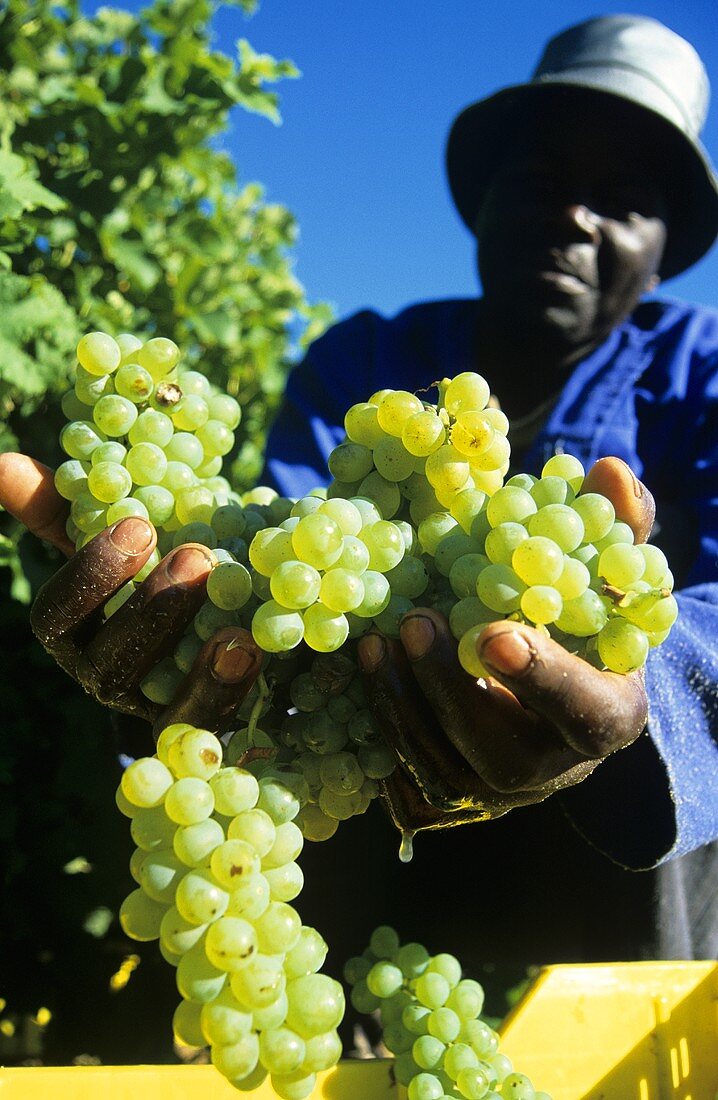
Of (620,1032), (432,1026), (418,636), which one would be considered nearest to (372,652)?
(418,636)

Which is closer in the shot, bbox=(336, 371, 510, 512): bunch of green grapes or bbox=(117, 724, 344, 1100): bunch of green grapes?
bbox=(117, 724, 344, 1100): bunch of green grapes

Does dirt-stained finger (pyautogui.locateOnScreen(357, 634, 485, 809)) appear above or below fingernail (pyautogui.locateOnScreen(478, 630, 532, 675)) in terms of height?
below

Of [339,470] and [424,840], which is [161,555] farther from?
[424,840]

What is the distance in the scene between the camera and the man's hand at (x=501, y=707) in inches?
35.2

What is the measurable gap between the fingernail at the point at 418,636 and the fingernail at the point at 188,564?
0.83ft

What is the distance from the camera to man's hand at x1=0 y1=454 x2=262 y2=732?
99 centimetres

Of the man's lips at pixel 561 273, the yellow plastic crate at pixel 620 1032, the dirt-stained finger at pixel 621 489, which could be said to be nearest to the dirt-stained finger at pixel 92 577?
the dirt-stained finger at pixel 621 489

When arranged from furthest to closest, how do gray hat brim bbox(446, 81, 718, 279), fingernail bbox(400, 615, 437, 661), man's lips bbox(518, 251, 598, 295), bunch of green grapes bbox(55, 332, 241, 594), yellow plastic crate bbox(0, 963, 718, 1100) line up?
gray hat brim bbox(446, 81, 718, 279) < man's lips bbox(518, 251, 598, 295) < yellow plastic crate bbox(0, 963, 718, 1100) < bunch of green grapes bbox(55, 332, 241, 594) < fingernail bbox(400, 615, 437, 661)

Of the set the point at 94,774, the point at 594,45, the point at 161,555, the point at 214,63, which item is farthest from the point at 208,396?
the point at 594,45

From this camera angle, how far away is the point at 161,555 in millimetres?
1184

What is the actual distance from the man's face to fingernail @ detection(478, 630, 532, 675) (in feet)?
4.50

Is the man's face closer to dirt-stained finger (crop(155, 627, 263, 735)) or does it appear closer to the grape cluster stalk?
the grape cluster stalk

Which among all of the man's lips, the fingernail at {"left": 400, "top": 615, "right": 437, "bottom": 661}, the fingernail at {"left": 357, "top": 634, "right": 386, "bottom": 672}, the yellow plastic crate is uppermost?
the man's lips

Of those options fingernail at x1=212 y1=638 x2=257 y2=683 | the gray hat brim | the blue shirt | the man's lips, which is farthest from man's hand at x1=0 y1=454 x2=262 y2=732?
the gray hat brim
